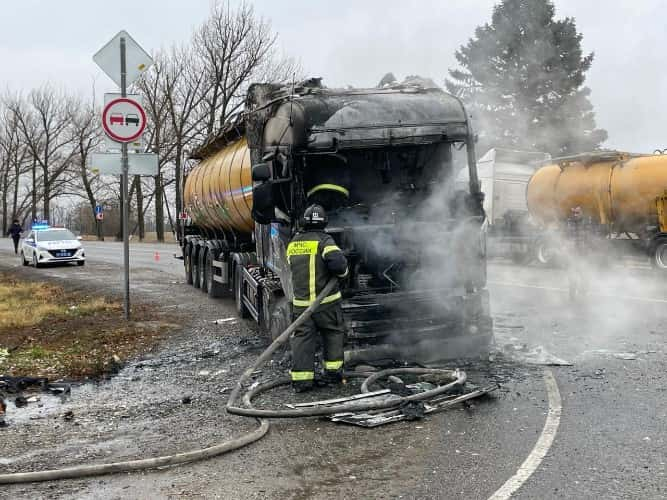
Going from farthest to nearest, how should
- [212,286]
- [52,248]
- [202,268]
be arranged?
[52,248] → [202,268] → [212,286]

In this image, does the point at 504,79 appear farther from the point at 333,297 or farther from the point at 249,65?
the point at 333,297

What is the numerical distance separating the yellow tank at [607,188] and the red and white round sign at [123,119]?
1184cm

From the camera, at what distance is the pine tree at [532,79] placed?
899 inches

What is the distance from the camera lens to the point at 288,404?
5750 mm

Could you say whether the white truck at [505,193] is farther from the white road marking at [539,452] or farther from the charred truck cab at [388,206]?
the white road marking at [539,452]

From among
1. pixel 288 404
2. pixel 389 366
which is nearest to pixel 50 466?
pixel 288 404

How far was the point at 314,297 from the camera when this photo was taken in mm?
6230

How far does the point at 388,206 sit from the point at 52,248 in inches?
679

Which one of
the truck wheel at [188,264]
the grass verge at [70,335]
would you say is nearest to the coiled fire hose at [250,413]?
the grass verge at [70,335]

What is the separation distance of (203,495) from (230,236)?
28.5 ft

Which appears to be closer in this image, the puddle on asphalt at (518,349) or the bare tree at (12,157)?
the puddle on asphalt at (518,349)

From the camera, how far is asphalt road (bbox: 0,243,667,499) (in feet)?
13.0

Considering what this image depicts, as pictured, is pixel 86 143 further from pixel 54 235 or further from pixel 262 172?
pixel 262 172

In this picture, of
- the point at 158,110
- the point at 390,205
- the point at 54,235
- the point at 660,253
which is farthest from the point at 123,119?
the point at 158,110
